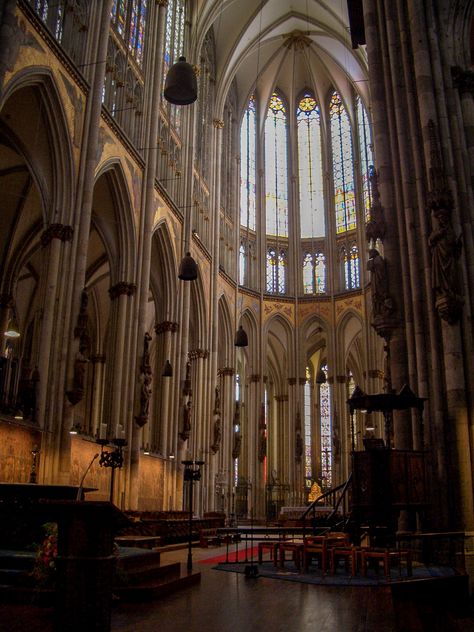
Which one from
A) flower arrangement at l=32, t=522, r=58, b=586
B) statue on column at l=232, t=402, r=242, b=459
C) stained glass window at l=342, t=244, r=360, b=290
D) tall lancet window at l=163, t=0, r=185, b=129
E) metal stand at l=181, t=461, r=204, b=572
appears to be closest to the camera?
flower arrangement at l=32, t=522, r=58, b=586

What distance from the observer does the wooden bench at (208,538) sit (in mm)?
18984

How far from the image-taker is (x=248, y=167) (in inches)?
1526

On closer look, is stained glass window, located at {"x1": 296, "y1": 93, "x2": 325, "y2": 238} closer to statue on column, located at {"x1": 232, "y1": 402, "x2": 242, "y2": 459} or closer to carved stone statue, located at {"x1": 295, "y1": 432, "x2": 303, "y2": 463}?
carved stone statue, located at {"x1": 295, "y1": 432, "x2": 303, "y2": 463}

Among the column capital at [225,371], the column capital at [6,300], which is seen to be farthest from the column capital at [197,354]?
the column capital at [6,300]

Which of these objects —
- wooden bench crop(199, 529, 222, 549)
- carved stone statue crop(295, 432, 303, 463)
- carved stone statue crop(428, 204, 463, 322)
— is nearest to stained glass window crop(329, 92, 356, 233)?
carved stone statue crop(295, 432, 303, 463)

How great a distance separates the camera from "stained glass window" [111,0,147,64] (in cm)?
2156

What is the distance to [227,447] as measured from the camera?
3122cm

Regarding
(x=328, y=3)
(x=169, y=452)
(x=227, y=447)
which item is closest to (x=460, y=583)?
(x=169, y=452)

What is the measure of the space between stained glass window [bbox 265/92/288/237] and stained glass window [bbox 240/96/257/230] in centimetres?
112

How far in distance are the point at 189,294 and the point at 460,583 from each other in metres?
19.4

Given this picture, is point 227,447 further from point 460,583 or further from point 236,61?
point 460,583

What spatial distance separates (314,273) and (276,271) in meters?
2.29

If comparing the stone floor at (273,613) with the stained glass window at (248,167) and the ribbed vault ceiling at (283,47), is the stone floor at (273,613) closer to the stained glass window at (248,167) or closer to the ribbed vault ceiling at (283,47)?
the ribbed vault ceiling at (283,47)

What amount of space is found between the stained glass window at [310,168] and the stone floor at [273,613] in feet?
105
